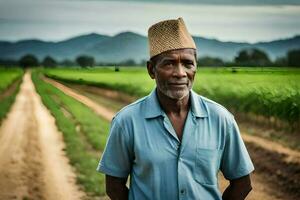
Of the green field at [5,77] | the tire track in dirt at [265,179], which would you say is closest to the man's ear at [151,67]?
the tire track in dirt at [265,179]

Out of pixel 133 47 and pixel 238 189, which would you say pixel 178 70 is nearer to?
pixel 238 189

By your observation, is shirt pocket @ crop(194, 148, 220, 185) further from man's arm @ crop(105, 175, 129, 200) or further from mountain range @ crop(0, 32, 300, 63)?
mountain range @ crop(0, 32, 300, 63)

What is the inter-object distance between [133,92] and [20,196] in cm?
1515

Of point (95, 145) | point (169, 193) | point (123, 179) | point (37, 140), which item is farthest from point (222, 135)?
point (37, 140)

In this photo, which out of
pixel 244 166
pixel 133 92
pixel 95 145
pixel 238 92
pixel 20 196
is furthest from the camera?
pixel 133 92

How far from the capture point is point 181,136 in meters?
1.98

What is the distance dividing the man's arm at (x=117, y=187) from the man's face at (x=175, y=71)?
1.36 ft

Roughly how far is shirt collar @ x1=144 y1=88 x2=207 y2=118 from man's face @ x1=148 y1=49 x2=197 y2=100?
0.04m

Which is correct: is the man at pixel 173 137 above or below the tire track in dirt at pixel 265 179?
above

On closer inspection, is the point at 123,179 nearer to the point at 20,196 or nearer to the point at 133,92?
the point at 20,196

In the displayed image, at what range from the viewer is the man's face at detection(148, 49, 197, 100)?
2.00 meters

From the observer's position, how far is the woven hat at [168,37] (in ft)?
6.50

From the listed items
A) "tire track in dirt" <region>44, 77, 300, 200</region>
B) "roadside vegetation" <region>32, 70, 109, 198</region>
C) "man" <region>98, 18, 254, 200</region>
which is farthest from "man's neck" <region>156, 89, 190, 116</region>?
"tire track in dirt" <region>44, 77, 300, 200</region>

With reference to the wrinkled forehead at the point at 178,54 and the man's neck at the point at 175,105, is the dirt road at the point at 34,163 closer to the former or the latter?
the man's neck at the point at 175,105
